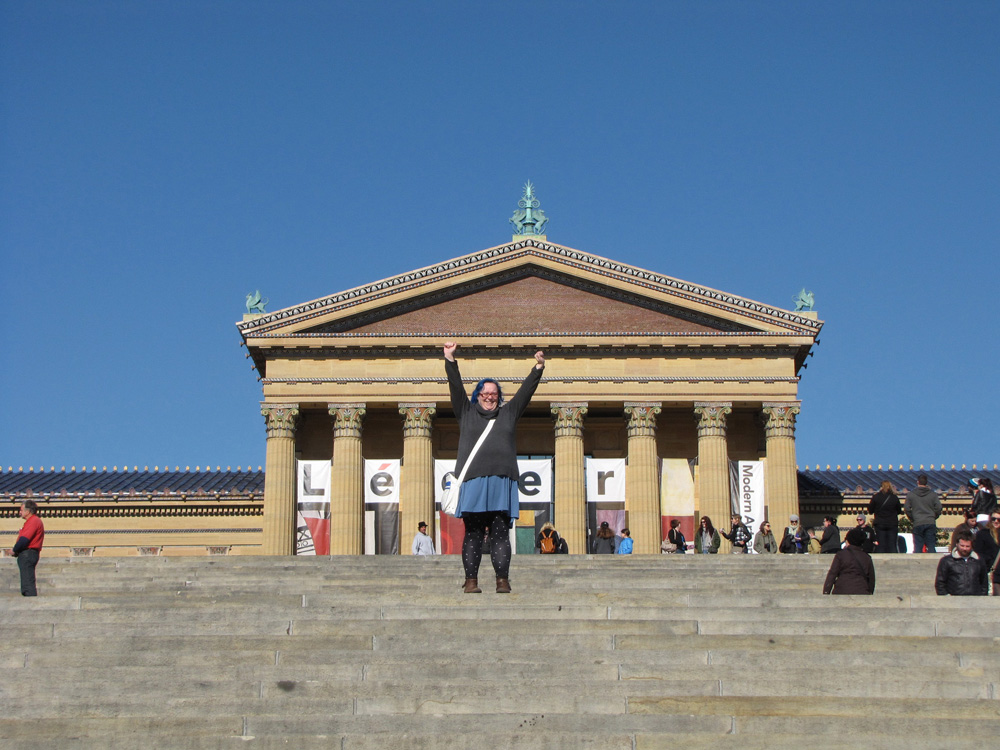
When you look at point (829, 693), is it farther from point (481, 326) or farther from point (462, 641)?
point (481, 326)

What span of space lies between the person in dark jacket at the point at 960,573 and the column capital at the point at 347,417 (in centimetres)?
3328

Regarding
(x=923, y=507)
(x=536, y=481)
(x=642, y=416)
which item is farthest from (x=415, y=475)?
(x=923, y=507)

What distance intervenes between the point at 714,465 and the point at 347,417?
1354 cm

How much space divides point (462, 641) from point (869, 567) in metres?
7.19

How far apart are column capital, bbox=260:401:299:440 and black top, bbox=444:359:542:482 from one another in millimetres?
35271

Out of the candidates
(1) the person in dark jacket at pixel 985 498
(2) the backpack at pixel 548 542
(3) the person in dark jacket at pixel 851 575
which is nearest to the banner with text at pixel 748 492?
(2) the backpack at pixel 548 542

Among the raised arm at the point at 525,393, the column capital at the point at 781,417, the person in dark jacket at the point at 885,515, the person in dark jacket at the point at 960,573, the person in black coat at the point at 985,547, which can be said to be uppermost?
the column capital at the point at 781,417

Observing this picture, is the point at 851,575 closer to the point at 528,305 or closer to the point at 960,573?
the point at 960,573

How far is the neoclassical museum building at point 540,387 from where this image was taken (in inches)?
1962

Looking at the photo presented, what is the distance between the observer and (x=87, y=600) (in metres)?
18.3

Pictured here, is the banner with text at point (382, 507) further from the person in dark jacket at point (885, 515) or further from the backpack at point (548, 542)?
the person in dark jacket at point (885, 515)

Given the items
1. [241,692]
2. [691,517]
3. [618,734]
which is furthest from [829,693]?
[691,517]

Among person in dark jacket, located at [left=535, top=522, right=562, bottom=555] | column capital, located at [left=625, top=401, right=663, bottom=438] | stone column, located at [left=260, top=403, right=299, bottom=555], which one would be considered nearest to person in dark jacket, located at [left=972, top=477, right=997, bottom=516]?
person in dark jacket, located at [left=535, top=522, right=562, bottom=555]

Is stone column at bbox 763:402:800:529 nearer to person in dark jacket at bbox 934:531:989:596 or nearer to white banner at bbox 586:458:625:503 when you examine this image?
white banner at bbox 586:458:625:503
